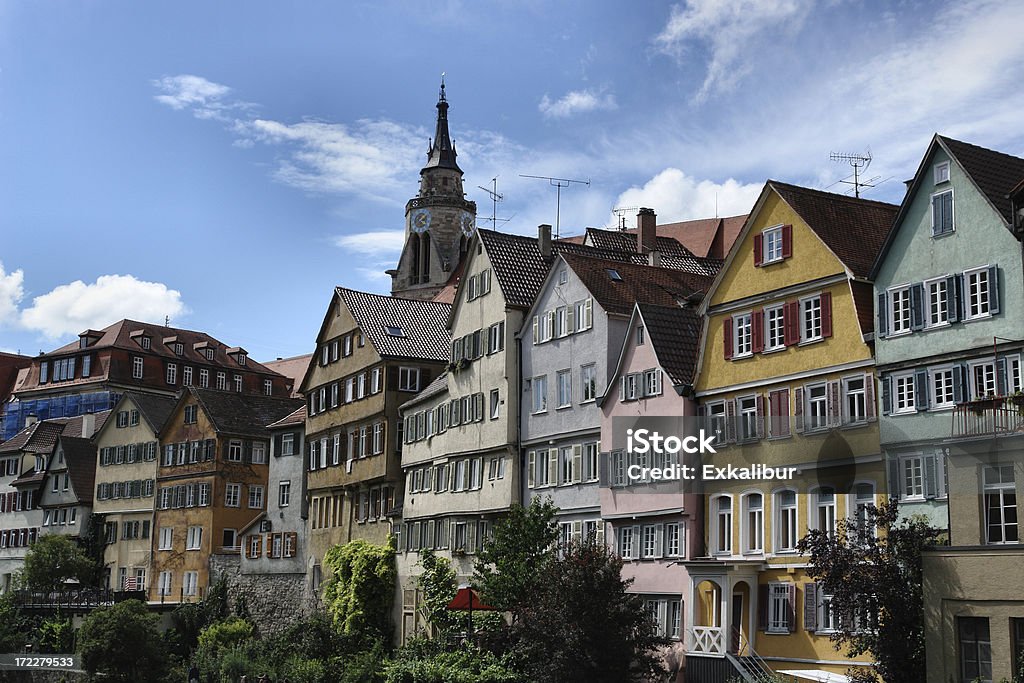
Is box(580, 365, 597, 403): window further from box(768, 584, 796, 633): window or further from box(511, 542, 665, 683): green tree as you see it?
box(768, 584, 796, 633): window

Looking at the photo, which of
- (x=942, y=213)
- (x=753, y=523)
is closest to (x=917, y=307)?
(x=942, y=213)

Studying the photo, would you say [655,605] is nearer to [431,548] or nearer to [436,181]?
[431,548]

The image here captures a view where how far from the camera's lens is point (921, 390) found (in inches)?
1368

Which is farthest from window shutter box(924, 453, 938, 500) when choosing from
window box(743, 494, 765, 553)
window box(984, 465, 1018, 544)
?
window box(743, 494, 765, 553)

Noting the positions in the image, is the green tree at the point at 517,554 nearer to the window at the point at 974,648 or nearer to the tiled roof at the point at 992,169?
the window at the point at 974,648

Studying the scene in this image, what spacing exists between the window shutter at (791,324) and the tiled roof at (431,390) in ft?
66.0

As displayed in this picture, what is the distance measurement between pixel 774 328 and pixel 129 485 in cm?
5361

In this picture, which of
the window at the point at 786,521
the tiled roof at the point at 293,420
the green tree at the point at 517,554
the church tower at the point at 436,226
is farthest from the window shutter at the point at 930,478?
the church tower at the point at 436,226

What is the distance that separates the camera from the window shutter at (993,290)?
33.2m

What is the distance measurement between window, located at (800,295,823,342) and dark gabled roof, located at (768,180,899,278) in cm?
159

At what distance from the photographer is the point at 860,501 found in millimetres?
36188

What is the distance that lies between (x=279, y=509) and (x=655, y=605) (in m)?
32.2

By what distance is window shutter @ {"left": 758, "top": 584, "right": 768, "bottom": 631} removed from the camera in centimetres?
3903

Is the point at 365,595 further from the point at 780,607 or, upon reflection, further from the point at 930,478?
the point at 930,478
